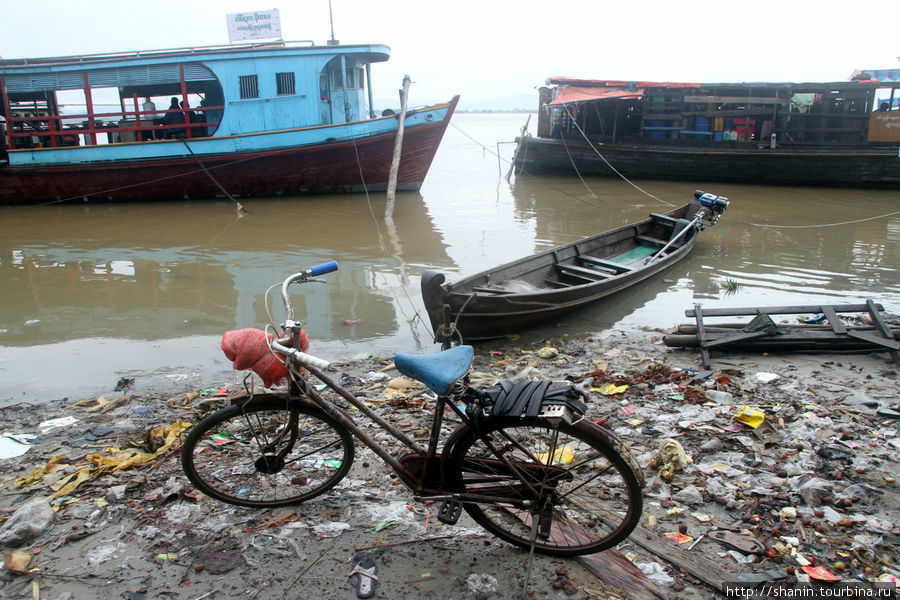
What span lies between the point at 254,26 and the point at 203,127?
9.42 feet

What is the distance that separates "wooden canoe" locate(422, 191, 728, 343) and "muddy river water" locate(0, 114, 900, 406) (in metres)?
0.36

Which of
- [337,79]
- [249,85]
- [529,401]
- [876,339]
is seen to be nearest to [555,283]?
[876,339]

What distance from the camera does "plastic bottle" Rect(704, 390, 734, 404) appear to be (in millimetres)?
4129

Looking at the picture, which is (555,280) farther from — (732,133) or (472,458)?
(732,133)

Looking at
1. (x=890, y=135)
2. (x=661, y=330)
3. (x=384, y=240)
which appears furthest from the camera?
(x=890, y=135)

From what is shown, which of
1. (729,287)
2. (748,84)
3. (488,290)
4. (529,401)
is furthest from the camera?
(748,84)

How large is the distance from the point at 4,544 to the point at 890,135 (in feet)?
70.1

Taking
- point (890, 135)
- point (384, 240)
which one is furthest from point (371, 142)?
point (890, 135)

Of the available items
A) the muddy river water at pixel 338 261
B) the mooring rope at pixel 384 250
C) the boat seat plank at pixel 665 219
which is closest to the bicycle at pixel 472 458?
the muddy river water at pixel 338 261

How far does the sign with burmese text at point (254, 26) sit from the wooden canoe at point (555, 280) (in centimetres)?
1085

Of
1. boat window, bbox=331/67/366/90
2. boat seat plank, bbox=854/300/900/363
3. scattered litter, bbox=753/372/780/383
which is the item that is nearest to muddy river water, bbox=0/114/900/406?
boat seat plank, bbox=854/300/900/363

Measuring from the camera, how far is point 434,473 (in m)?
2.61

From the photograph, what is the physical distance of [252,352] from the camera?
2.55 m

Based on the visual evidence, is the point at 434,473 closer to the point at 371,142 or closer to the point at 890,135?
the point at 371,142
